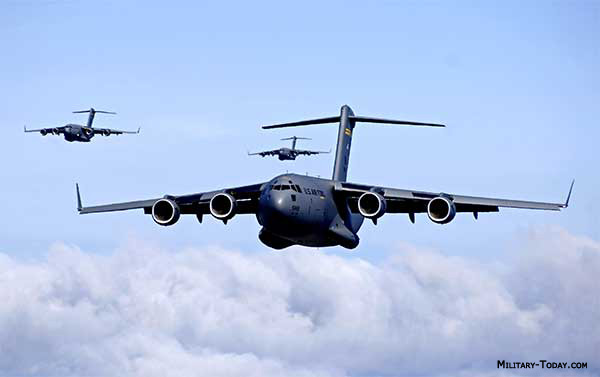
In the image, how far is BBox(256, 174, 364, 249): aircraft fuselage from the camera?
33.2 m

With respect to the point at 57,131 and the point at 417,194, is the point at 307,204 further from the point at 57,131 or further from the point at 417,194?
the point at 57,131

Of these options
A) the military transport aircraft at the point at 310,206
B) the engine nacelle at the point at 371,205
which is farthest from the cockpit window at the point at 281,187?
the engine nacelle at the point at 371,205

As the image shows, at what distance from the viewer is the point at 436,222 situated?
34.6 meters

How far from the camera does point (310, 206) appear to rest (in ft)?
113

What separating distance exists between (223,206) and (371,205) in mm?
5436

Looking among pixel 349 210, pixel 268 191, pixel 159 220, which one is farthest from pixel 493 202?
pixel 159 220

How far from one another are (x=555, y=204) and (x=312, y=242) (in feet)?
30.5

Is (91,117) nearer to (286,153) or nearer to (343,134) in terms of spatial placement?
(286,153)

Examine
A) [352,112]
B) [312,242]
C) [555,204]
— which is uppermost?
[352,112]

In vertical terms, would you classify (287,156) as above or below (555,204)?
above

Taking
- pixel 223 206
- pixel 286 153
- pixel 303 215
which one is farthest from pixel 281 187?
pixel 286 153

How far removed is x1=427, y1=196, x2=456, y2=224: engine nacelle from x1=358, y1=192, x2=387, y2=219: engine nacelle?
1.74m

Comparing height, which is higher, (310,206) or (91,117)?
(91,117)

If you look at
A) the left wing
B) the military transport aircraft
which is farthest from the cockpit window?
the left wing
